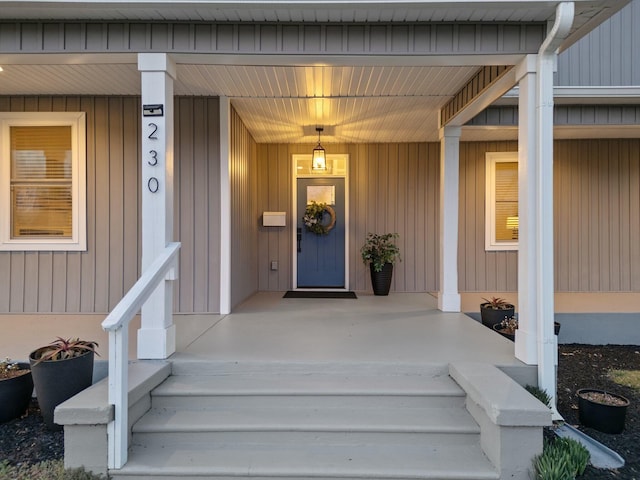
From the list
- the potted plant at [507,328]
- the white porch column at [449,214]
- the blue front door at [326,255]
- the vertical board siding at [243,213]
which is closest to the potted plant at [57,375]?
the vertical board siding at [243,213]

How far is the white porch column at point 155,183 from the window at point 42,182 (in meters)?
2.05

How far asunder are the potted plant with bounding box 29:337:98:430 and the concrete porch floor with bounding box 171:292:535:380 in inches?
21.5

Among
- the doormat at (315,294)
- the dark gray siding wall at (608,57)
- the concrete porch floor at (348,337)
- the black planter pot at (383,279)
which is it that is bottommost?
the concrete porch floor at (348,337)

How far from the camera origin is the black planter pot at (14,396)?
2.57 meters

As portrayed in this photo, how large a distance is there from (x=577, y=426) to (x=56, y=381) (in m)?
3.40

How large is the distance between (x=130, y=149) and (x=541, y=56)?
3948 millimetres

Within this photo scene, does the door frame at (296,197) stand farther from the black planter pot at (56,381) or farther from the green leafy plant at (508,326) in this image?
the black planter pot at (56,381)

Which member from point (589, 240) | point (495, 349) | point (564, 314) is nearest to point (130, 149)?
point (495, 349)

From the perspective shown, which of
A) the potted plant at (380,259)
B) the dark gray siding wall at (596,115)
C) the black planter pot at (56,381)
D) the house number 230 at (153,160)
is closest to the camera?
the black planter pot at (56,381)

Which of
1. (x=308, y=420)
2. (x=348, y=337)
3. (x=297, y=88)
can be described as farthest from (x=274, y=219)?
(x=308, y=420)

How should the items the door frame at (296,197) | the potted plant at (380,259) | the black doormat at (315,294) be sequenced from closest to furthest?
the black doormat at (315,294) → the potted plant at (380,259) → the door frame at (296,197)

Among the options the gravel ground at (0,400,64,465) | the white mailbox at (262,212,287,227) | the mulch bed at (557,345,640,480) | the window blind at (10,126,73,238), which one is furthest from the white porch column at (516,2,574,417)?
the window blind at (10,126,73,238)

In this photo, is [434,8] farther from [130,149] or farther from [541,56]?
[130,149]

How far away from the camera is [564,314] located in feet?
15.1
